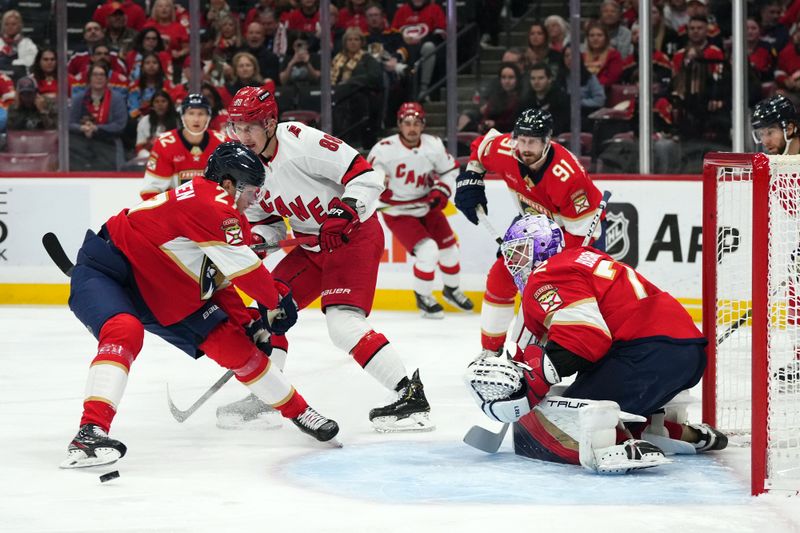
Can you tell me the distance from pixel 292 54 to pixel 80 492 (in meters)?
5.13

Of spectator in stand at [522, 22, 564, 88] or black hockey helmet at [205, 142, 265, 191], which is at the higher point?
spectator in stand at [522, 22, 564, 88]

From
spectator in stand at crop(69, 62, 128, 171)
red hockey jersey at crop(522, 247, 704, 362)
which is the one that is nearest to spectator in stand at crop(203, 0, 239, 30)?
spectator in stand at crop(69, 62, 128, 171)

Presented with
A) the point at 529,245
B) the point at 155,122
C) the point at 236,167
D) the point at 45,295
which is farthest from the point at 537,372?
the point at 155,122

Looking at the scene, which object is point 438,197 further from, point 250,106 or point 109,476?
point 109,476

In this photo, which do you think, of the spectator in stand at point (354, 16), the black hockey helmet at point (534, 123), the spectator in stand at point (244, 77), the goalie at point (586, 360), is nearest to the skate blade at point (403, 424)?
the goalie at point (586, 360)

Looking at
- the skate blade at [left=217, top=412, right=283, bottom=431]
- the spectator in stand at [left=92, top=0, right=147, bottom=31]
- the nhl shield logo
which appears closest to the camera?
the skate blade at [left=217, top=412, right=283, bottom=431]

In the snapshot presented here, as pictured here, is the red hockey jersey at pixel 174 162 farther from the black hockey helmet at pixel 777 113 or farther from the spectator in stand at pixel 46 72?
the black hockey helmet at pixel 777 113

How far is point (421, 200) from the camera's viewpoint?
7336 millimetres

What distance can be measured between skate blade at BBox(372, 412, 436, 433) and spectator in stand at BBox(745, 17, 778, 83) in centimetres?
401

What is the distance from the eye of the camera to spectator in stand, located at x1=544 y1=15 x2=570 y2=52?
7680 millimetres

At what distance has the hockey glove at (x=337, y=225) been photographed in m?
4.22

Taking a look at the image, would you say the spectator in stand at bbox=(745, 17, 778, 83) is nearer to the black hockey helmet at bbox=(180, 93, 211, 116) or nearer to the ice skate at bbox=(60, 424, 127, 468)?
the black hockey helmet at bbox=(180, 93, 211, 116)

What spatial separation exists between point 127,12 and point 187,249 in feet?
17.1

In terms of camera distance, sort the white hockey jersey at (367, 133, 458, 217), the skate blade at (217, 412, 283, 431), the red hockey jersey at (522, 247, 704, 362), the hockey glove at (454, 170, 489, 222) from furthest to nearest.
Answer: the white hockey jersey at (367, 133, 458, 217), the hockey glove at (454, 170, 489, 222), the skate blade at (217, 412, 283, 431), the red hockey jersey at (522, 247, 704, 362)
